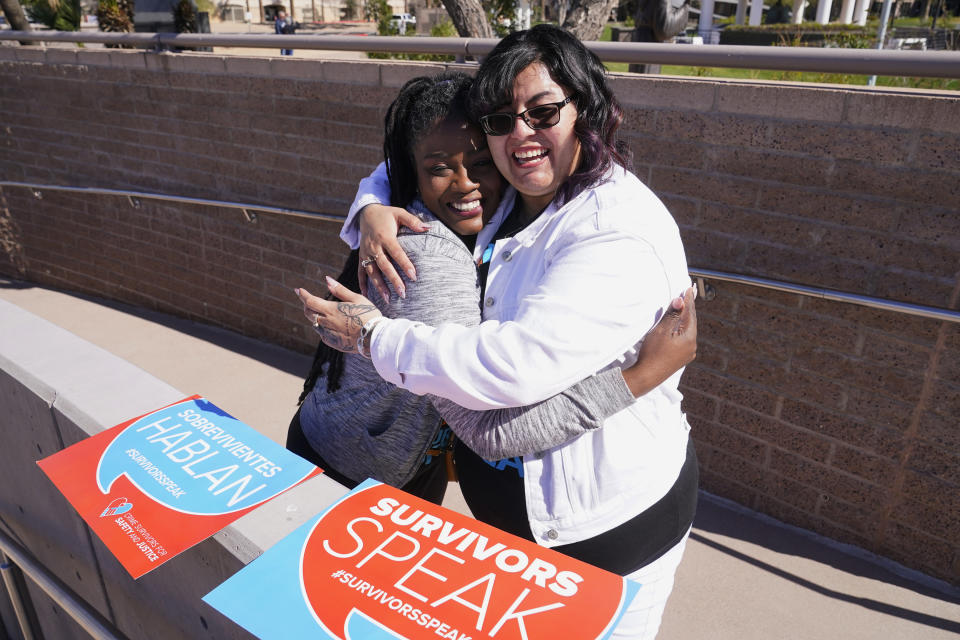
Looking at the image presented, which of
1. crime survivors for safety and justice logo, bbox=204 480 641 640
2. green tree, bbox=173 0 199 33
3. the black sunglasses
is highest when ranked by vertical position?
green tree, bbox=173 0 199 33

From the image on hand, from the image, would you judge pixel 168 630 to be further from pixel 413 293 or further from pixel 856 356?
pixel 856 356

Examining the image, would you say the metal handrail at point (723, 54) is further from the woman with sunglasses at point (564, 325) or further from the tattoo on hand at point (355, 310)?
the tattoo on hand at point (355, 310)

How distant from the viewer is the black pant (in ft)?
5.41

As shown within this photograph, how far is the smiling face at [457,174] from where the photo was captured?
1616mm

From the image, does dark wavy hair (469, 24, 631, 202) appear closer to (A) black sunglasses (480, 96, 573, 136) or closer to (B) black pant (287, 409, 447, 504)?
(A) black sunglasses (480, 96, 573, 136)

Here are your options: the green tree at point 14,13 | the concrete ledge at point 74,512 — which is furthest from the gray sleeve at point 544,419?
the green tree at point 14,13

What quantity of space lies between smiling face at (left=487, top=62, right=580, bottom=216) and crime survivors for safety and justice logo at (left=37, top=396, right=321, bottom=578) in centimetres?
74

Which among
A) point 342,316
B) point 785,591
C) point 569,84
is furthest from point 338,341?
point 785,591

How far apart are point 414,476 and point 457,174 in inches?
27.8

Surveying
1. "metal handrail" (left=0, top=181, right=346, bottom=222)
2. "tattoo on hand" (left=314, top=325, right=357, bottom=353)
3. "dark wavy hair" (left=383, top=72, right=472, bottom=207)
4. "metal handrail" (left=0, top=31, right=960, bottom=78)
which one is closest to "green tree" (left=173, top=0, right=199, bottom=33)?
"metal handrail" (left=0, top=181, right=346, bottom=222)

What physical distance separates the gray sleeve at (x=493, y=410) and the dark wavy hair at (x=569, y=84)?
295 millimetres

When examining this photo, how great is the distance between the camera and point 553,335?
118 centimetres

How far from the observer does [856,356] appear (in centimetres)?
286

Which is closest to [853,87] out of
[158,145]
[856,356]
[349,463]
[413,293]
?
[856,356]
